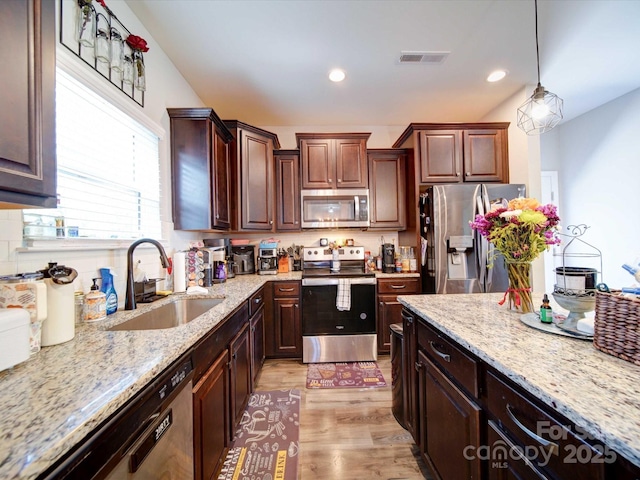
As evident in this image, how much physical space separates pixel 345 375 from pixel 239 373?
1124mm

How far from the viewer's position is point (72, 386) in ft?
2.06

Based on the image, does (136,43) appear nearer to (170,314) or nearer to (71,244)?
(71,244)

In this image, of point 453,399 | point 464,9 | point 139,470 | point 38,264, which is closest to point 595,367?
point 453,399

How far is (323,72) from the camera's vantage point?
2277 millimetres

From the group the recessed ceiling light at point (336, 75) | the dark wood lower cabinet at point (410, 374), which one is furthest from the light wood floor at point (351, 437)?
the recessed ceiling light at point (336, 75)

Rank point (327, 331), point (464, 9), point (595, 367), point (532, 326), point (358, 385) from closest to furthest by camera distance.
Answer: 1. point (595, 367)
2. point (532, 326)
3. point (464, 9)
4. point (358, 385)
5. point (327, 331)

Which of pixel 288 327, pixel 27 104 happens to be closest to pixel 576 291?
pixel 27 104

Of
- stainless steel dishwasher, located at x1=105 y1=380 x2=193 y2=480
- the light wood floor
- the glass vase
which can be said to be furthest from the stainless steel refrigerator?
stainless steel dishwasher, located at x1=105 y1=380 x2=193 y2=480

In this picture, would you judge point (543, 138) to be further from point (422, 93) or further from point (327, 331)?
point (327, 331)

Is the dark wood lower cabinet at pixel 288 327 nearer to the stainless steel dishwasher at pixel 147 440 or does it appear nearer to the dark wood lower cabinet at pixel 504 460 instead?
the stainless steel dishwasher at pixel 147 440

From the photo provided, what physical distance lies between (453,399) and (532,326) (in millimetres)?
421

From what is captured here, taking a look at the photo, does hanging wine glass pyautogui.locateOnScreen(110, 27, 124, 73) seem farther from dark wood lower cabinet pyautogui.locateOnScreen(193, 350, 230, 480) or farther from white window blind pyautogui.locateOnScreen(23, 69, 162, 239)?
dark wood lower cabinet pyautogui.locateOnScreen(193, 350, 230, 480)

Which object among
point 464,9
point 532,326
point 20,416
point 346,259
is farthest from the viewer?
point 346,259

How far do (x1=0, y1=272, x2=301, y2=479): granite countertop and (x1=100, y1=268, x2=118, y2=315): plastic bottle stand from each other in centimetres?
20
